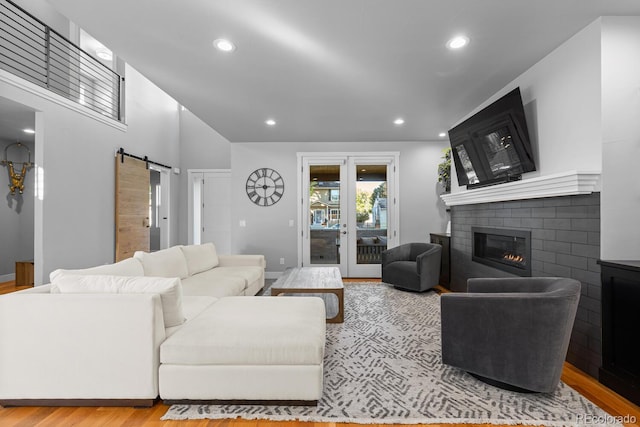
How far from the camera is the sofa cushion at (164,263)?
308 centimetres

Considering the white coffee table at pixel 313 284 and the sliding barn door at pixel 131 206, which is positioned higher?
the sliding barn door at pixel 131 206

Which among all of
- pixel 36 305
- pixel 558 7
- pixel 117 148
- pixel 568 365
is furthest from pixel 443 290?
pixel 117 148

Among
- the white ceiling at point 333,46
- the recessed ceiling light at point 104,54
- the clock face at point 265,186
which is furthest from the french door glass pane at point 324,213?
the recessed ceiling light at point 104,54

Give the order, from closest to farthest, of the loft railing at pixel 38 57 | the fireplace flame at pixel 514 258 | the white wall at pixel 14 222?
the fireplace flame at pixel 514 258
the loft railing at pixel 38 57
the white wall at pixel 14 222

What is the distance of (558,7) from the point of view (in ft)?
6.48

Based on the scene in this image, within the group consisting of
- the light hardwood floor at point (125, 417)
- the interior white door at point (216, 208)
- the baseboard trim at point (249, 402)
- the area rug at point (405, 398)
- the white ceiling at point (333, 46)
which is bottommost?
the light hardwood floor at point (125, 417)

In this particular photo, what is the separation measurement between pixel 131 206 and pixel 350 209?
3.77 metres

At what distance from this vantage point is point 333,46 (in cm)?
243

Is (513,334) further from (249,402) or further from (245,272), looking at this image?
(245,272)

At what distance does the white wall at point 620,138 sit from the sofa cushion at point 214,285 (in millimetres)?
3103

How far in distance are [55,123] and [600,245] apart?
223 inches

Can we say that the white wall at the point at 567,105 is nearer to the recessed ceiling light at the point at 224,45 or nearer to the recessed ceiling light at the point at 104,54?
the recessed ceiling light at the point at 224,45

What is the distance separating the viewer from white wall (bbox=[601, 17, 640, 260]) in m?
2.07

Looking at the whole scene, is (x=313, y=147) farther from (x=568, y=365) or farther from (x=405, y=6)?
(x=568, y=365)
